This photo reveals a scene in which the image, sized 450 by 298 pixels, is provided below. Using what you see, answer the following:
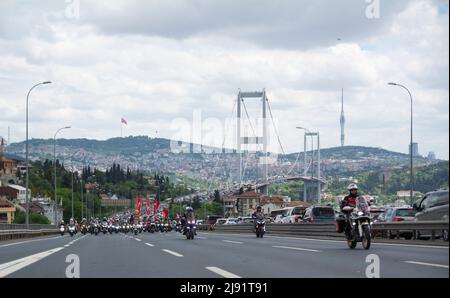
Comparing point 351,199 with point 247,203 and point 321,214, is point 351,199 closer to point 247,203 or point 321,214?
point 321,214

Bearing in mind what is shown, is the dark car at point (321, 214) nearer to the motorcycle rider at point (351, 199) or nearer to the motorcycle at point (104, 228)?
the motorcycle rider at point (351, 199)

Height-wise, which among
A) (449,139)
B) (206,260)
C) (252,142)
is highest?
(252,142)

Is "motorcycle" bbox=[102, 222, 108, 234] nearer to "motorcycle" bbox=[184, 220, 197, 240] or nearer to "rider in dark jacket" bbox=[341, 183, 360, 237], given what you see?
"motorcycle" bbox=[184, 220, 197, 240]

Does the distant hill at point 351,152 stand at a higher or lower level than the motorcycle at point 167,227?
higher

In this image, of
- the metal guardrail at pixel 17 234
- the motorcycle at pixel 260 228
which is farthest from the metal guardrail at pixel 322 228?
the metal guardrail at pixel 17 234

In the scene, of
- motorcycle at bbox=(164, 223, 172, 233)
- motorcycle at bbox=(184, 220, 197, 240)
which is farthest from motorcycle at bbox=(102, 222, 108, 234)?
motorcycle at bbox=(184, 220, 197, 240)

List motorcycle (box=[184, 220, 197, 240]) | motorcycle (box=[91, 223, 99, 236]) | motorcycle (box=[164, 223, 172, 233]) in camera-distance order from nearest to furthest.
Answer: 1. motorcycle (box=[184, 220, 197, 240])
2. motorcycle (box=[91, 223, 99, 236])
3. motorcycle (box=[164, 223, 172, 233])
